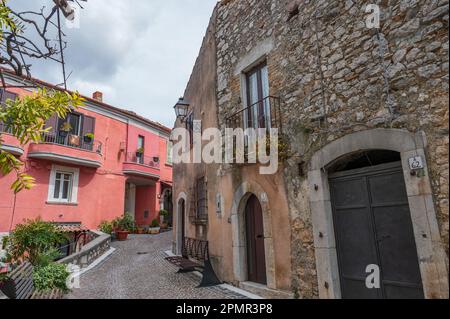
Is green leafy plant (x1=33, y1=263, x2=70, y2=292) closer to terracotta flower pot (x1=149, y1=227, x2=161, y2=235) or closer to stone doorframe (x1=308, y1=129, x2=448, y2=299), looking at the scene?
stone doorframe (x1=308, y1=129, x2=448, y2=299)

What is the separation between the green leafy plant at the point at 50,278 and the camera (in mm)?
5754

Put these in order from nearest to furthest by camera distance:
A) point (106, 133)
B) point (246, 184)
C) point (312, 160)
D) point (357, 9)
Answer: point (357, 9) < point (312, 160) < point (246, 184) < point (106, 133)

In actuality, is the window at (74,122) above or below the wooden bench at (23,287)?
above

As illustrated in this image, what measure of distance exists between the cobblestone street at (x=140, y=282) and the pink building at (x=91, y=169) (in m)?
5.42

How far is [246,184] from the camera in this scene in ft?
20.5

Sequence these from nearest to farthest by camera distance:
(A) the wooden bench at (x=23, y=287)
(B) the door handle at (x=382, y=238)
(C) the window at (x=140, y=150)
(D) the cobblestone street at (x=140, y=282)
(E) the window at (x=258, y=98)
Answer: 1. (B) the door handle at (x=382, y=238)
2. (A) the wooden bench at (x=23, y=287)
3. (D) the cobblestone street at (x=140, y=282)
4. (E) the window at (x=258, y=98)
5. (C) the window at (x=140, y=150)

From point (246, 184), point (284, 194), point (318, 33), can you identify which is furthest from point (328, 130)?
point (246, 184)

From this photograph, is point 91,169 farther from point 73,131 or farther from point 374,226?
point 374,226

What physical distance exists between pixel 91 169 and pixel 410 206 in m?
15.3

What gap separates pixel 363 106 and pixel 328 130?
647 mm

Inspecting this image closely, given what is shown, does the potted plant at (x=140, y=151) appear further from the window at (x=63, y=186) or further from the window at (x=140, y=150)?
the window at (x=63, y=186)

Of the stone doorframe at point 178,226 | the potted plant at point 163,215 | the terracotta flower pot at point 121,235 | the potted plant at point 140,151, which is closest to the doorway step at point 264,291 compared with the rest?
the stone doorframe at point 178,226
